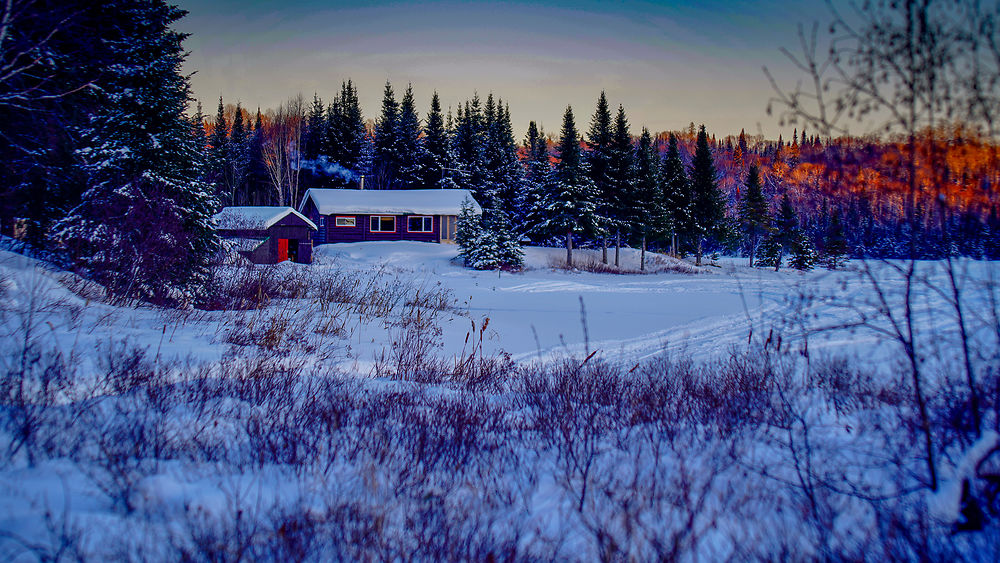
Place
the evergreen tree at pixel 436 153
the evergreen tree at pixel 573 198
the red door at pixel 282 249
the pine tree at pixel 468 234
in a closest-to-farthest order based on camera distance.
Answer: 1. the pine tree at pixel 468 234
2. the red door at pixel 282 249
3. the evergreen tree at pixel 573 198
4. the evergreen tree at pixel 436 153

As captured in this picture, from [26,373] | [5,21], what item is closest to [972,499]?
[26,373]

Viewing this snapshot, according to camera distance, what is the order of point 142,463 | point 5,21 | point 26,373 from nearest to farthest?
point 142,463
point 26,373
point 5,21

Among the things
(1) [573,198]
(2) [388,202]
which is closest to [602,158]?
(1) [573,198]

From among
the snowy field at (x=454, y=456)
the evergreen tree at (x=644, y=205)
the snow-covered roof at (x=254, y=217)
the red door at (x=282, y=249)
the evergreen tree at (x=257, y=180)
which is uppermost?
the evergreen tree at (x=257, y=180)

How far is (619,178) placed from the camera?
34156 mm

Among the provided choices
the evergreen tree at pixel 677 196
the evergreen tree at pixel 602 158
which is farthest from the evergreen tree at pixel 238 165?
the evergreen tree at pixel 677 196

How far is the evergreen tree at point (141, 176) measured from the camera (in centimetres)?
886

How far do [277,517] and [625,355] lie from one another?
702cm

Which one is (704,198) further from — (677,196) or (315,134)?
(315,134)

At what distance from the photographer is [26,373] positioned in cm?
384

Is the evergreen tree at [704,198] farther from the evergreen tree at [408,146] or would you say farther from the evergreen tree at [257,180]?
the evergreen tree at [257,180]

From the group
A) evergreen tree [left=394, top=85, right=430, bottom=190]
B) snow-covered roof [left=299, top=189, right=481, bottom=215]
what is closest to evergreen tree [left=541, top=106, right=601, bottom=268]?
snow-covered roof [left=299, top=189, right=481, bottom=215]

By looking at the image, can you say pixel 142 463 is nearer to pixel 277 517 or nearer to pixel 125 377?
pixel 277 517

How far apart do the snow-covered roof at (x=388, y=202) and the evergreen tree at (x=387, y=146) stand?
1310 cm
